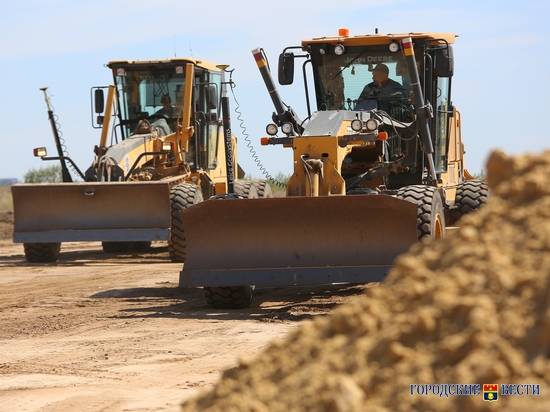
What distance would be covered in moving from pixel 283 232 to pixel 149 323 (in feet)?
4.62

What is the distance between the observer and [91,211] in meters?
16.2

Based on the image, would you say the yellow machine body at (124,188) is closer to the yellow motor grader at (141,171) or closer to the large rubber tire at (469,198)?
the yellow motor grader at (141,171)

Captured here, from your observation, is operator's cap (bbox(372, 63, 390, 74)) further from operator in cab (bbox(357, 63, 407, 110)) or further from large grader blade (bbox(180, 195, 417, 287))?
large grader blade (bbox(180, 195, 417, 287))

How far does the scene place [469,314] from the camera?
3.91m

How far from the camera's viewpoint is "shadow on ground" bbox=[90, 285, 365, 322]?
1061 cm

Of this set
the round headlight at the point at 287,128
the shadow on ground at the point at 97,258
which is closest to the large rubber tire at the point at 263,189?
the shadow on ground at the point at 97,258

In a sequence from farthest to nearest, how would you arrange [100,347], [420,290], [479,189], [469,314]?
[479,189] → [100,347] → [420,290] → [469,314]

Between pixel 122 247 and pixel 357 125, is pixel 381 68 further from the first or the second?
pixel 122 247

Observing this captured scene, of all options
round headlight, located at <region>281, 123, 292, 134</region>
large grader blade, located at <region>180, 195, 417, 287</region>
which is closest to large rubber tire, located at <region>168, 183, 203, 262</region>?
round headlight, located at <region>281, 123, 292, 134</region>

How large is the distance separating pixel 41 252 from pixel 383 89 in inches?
262

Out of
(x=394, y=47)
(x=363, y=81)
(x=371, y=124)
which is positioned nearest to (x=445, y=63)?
(x=394, y=47)

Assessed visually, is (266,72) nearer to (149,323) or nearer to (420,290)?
(149,323)

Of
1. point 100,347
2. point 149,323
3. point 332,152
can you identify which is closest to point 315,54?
point 332,152

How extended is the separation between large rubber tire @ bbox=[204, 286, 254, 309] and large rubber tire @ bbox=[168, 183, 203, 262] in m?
4.68
